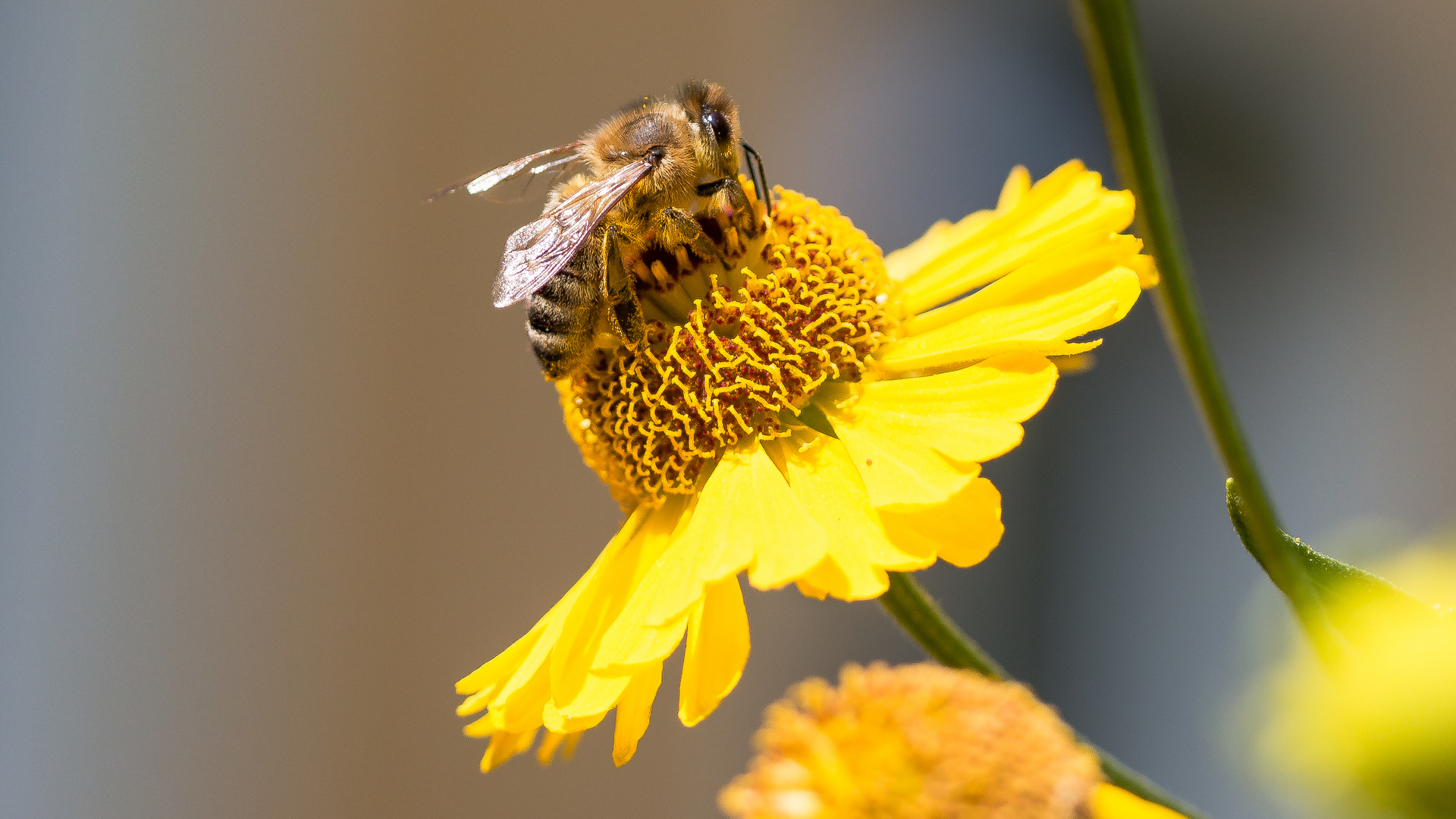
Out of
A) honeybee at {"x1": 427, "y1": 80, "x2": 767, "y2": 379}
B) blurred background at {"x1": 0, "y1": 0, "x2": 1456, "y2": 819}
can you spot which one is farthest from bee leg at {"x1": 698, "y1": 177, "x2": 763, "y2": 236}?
blurred background at {"x1": 0, "y1": 0, "x2": 1456, "y2": 819}

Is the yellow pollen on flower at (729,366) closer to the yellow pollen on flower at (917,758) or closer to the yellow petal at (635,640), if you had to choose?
the yellow petal at (635,640)

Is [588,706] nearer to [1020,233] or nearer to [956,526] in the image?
[956,526]

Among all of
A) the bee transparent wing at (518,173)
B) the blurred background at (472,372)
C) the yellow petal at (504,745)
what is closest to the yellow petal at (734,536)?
the yellow petal at (504,745)

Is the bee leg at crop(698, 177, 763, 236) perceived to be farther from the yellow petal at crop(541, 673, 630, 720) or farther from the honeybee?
the yellow petal at crop(541, 673, 630, 720)

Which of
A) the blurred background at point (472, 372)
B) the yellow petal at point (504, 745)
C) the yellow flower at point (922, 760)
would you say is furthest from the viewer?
the blurred background at point (472, 372)

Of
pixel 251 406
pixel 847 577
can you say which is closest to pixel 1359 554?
pixel 847 577

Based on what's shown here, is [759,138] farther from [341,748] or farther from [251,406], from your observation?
[341,748]
